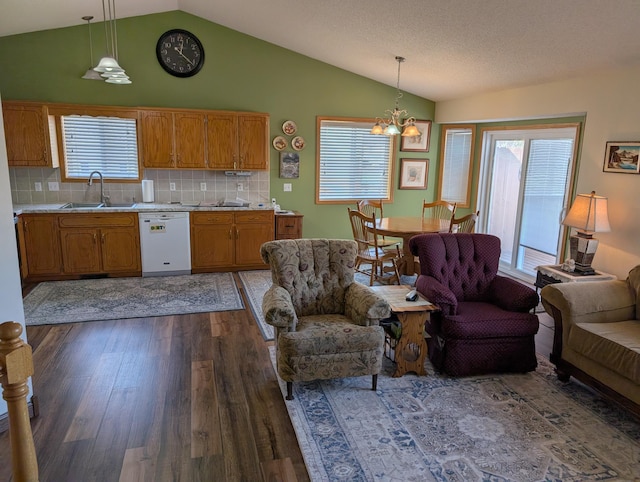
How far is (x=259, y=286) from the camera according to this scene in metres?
5.55

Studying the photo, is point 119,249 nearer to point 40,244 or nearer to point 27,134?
point 40,244

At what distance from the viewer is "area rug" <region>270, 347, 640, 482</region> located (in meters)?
2.44

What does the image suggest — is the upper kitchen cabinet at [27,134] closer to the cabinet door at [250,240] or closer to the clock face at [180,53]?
Result: the clock face at [180,53]

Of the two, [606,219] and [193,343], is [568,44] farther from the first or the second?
[193,343]

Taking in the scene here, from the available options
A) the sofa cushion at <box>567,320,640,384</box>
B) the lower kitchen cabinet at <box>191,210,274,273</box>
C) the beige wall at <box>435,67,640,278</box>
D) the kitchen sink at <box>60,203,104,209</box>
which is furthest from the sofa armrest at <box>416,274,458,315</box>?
the kitchen sink at <box>60,203,104,209</box>

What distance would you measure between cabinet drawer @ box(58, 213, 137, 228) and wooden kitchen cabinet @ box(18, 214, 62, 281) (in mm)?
118

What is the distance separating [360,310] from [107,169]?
447 cm

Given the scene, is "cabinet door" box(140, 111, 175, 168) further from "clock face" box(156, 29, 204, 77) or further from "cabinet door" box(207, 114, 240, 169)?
"clock face" box(156, 29, 204, 77)

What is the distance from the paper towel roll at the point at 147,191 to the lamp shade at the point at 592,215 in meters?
5.08

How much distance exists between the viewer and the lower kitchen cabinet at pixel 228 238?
5.87m

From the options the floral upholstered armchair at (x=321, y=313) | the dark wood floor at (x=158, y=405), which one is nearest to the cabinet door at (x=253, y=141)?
the dark wood floor at (x=158, y=405)

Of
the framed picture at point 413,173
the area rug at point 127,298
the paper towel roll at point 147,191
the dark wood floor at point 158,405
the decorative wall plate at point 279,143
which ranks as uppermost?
the decorative wall plate at point 279,143

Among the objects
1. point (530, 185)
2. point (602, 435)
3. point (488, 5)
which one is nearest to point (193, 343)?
point (602, 435)

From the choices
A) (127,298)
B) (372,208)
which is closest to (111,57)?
(127,298)
